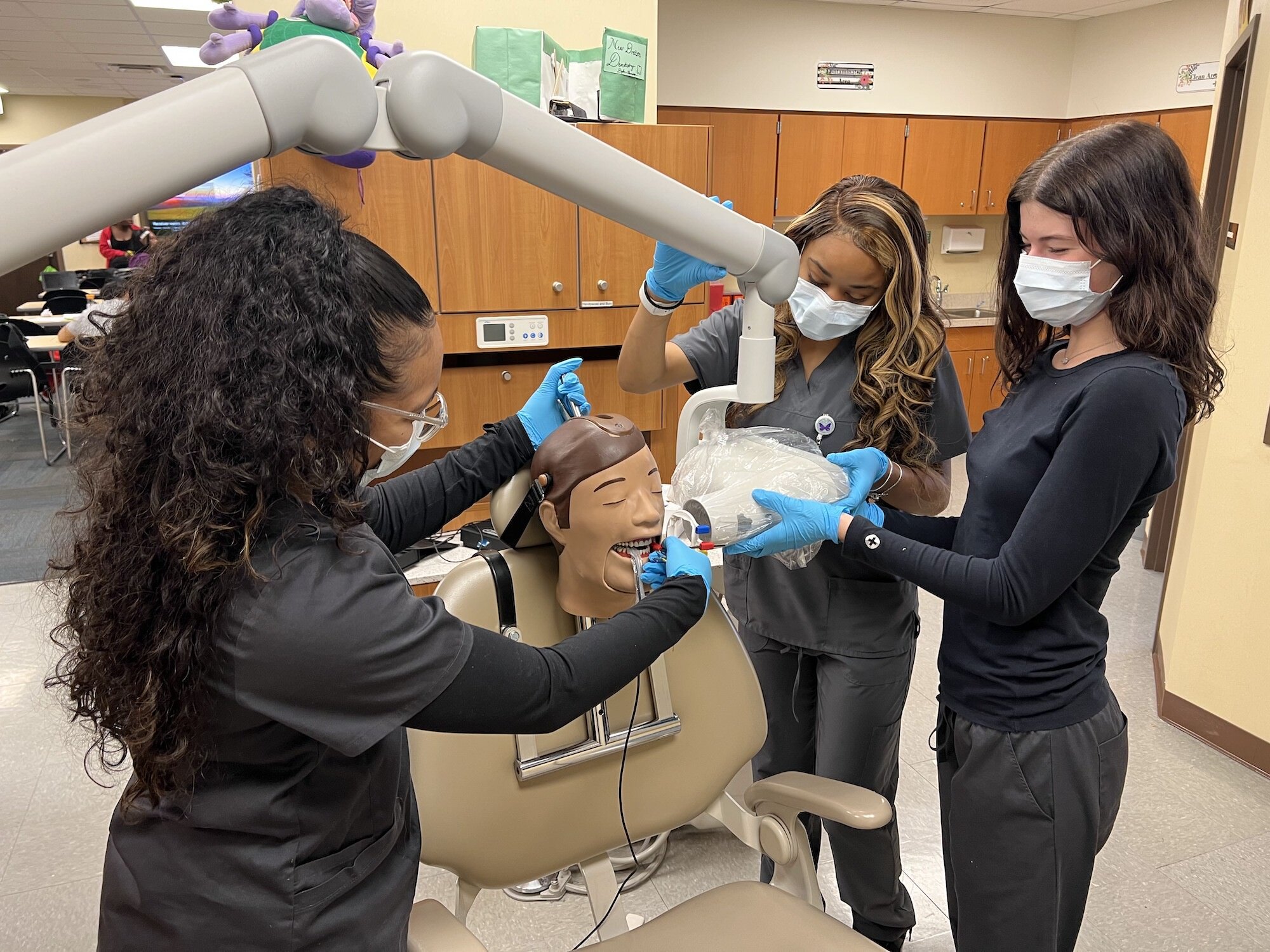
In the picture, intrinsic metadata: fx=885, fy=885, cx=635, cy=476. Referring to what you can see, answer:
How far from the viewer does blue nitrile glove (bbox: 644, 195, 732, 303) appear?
1.22 metres

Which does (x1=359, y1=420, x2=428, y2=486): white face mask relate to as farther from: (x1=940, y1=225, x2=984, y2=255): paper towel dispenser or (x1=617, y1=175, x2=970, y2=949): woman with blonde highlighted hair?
(x1=940, y1=225, x2=984, y2=255): paper towel dispenser

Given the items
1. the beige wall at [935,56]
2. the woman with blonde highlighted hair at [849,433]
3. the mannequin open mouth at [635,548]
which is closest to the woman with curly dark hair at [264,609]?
the mannequin open mouth at [635,548]

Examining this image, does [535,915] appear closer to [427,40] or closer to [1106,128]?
[1106,128]

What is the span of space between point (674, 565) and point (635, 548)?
157 millimetres

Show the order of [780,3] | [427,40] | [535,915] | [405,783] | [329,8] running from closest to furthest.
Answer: [405,783]
[329,8]
[535,915]
[427,40]
[780,3]

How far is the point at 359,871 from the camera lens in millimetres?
908

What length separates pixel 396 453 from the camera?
0.92 meters

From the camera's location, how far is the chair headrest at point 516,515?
51.3 inches

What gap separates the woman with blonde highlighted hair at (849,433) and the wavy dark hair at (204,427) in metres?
0.65

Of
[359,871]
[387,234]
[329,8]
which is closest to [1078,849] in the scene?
[359,871]

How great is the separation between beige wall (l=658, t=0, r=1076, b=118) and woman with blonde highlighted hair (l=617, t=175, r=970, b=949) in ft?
13.8

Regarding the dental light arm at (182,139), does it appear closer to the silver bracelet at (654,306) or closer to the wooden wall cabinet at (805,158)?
the silver bracelet at (654,306)

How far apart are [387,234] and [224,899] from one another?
2.43m

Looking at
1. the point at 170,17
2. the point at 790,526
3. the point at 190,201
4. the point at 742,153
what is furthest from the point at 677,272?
the point at 190,201
